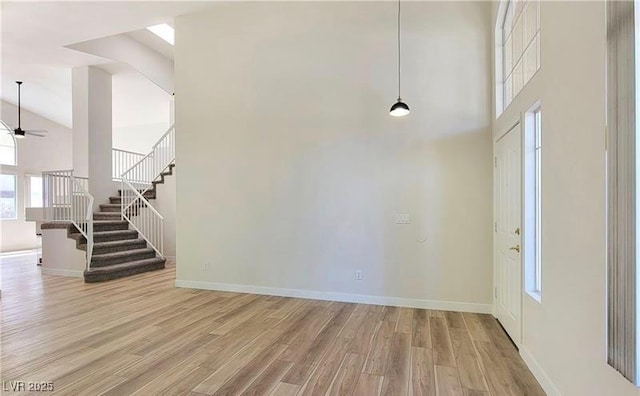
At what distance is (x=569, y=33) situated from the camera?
6.78 ft

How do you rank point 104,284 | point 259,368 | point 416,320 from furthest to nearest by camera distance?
point 104,284 → point 416,320 → point 259,368

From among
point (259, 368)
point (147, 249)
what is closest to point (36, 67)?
point (147, 249)

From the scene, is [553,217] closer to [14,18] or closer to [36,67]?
[14,18]

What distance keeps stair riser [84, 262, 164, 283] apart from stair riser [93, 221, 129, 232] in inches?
49.2

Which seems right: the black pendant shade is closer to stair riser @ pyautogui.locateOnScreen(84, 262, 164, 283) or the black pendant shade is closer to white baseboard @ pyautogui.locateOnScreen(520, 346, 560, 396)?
white baseboard @ pyautogui.locateOnScreen(520, 346, 560, 396)

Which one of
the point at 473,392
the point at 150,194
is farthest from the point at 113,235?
the point at 473,392

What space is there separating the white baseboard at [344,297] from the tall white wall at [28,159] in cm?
850

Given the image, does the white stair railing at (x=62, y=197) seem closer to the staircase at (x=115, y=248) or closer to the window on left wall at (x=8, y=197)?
the staircase at (x=115, y=248)

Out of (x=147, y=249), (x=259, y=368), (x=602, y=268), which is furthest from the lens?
(x=147, y=249)

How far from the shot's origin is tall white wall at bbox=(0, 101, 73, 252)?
33.0 ft

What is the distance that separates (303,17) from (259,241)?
3.34 metres

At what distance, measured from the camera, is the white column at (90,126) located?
755cm

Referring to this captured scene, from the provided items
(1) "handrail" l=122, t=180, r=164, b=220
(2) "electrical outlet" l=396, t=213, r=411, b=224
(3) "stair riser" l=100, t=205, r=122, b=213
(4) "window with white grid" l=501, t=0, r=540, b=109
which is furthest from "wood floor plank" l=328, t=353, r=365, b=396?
(3) "stair riser" l=100, t=205, r=122, b=213

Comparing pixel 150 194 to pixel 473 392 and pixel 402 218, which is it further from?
pixel 473 392
